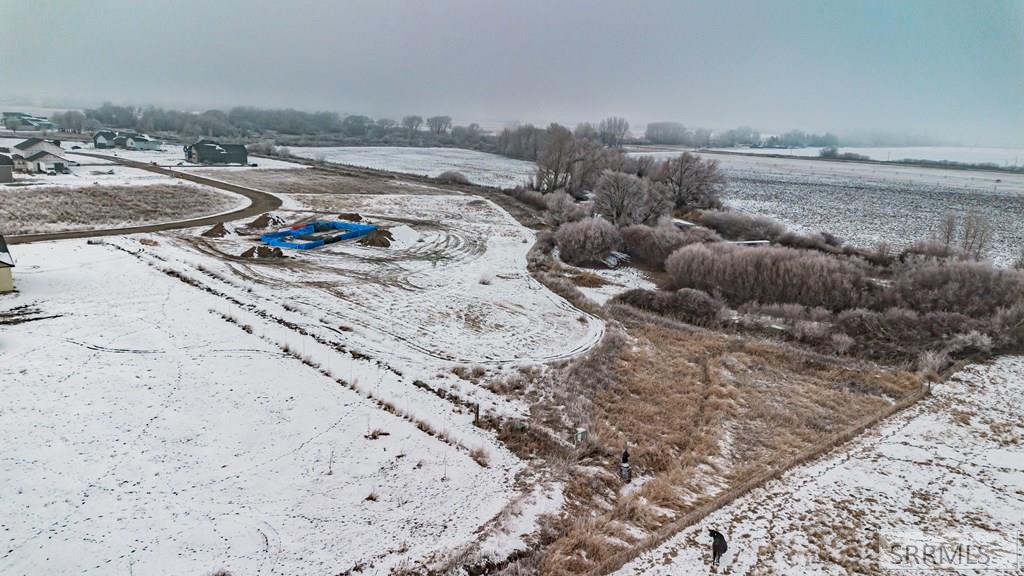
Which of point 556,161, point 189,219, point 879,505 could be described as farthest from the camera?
point 556,161

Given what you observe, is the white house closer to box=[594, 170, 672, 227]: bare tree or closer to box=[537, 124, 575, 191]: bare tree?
box=[537, 124, 575, 191]: bare tree

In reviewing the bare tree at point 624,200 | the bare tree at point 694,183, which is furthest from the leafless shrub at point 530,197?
the bare tree at point 694,183

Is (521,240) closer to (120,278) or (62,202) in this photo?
(120,278)

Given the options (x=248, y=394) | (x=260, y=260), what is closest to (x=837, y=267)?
(x=248, y=394)

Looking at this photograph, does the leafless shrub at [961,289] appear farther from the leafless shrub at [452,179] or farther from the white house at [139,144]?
the white house at [139,144]

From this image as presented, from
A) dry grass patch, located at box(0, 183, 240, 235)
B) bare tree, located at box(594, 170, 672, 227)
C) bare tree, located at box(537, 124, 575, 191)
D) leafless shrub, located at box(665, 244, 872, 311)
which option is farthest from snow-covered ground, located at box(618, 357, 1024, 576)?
bare tree, located at box(537, 124, 575, 191)

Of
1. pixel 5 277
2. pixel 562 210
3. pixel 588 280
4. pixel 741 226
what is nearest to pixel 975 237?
pixel 741 226

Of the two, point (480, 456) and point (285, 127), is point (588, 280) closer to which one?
point (480, 456)
